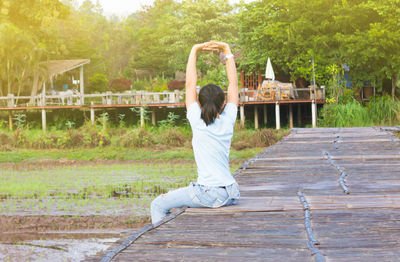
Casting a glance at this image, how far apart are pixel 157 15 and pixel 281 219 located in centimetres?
5916

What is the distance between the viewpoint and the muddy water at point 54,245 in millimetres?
7227

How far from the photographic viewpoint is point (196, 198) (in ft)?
15.6

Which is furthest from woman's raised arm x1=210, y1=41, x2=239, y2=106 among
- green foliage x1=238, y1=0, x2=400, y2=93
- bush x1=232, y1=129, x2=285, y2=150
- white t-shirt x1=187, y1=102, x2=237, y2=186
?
green foliage x1=238, y1=0, x2=400, y2=93

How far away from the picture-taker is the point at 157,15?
61.9 meters

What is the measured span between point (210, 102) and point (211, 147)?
0.37 metres

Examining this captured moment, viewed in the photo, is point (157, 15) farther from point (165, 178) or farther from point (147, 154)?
point (165, 178)

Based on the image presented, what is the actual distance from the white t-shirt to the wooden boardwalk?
28cm

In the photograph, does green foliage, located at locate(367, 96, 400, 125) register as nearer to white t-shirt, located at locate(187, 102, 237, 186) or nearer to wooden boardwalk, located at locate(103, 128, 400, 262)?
wooden boardwalk, located at locate(103, 128, 400, 262)

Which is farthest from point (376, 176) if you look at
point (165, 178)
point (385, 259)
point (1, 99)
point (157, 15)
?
point (157, 15)

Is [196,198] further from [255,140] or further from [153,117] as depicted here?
[153,117]

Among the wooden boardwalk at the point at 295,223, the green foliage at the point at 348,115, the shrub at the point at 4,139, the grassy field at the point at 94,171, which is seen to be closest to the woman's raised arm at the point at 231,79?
the wooden boardwalk at the point at 295,223

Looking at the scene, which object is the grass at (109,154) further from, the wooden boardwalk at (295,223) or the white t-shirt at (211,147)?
the white t-shirt at (211,147)

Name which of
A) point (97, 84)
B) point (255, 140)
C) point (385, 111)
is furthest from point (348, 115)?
point (97, 84)

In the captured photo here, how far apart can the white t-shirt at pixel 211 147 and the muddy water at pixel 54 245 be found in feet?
8.52
